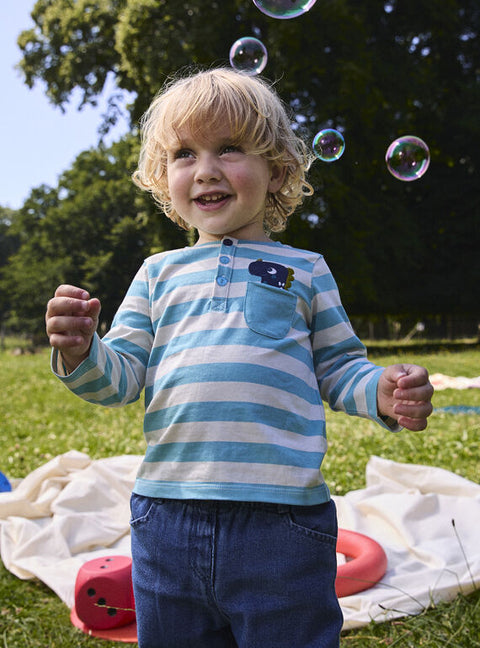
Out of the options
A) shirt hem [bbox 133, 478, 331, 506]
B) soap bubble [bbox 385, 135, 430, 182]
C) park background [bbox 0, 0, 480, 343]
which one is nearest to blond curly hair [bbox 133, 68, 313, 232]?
shirt hem [bbox 133, 478, 331, 506]

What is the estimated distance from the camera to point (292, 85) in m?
12.1

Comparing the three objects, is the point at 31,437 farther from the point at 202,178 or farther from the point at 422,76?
the point at 422,76

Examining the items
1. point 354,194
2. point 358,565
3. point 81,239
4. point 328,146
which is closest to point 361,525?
point 358,565

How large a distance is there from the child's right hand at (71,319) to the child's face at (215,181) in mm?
417

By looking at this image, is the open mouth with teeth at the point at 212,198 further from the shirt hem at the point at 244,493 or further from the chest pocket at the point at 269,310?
the shirt hem at the point at 244,493

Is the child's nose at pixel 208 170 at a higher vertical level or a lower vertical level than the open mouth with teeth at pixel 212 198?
A: higher

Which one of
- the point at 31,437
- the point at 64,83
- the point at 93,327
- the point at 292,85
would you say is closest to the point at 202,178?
the point at 93,327

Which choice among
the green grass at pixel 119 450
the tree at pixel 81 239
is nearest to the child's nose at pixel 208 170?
the green grass at pixel 119 450

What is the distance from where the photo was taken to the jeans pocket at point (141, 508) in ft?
4.83

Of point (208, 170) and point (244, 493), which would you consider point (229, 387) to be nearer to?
point (244, 493)

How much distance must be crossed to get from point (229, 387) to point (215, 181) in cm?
53

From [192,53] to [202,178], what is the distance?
12.3 m

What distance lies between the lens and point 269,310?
1.54 m

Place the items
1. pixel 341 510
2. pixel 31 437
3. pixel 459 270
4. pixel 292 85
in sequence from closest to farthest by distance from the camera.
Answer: pixel 341 510, pixel 31 437, pixel 292 85, pixel 459 270
